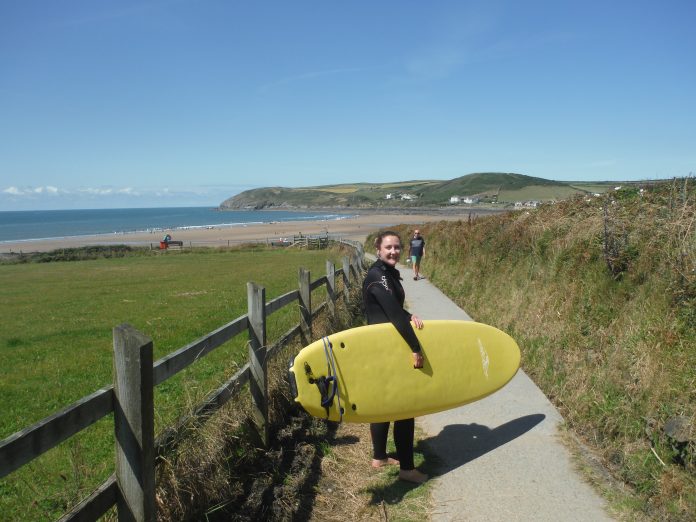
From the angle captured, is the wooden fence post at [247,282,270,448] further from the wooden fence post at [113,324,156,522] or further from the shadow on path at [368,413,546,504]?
the wooden fence post at [113,324,156,522]

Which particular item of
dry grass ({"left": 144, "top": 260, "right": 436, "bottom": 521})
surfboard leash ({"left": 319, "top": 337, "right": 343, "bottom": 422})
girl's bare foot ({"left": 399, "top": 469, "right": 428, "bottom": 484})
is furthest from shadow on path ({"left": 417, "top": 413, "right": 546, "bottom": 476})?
surfboard leash ({"left": 319, "top": 337, "right": 343, "bottom": 422})

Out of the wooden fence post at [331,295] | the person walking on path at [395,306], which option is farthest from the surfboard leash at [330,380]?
the wooden fence post at [331,295]

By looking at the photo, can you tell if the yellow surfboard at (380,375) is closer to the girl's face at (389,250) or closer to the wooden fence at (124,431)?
the girl's face at (389,250)

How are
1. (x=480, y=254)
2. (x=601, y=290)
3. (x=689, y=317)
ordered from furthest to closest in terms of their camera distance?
(x=480, y=254)
(x=601, y=290)
(x=689, y=317)

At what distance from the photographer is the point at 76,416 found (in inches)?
102

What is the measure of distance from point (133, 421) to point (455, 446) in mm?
3408

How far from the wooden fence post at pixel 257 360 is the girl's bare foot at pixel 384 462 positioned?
37.8 inches

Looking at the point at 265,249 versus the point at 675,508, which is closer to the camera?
the point at 675,508

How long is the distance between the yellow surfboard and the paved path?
0.49m

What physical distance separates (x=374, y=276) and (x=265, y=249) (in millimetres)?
43644

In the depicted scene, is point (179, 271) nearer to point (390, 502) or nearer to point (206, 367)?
point (206, 367)

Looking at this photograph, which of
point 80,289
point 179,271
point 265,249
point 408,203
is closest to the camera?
point 80,289

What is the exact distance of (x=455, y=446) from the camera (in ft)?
17.8

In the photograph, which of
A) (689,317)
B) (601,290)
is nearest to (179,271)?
(601,290)
